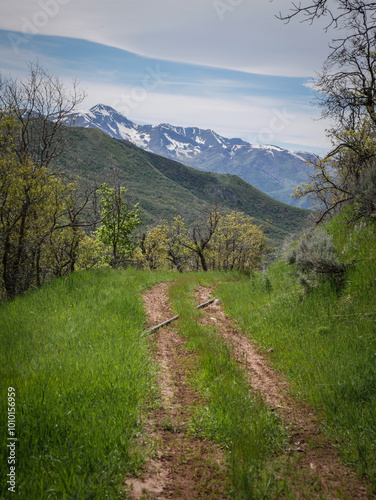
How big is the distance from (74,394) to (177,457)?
5.57 ft

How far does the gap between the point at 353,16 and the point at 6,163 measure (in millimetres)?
10658

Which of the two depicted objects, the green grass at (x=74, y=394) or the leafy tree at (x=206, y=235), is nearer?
the green grass at (x=74, y=394)

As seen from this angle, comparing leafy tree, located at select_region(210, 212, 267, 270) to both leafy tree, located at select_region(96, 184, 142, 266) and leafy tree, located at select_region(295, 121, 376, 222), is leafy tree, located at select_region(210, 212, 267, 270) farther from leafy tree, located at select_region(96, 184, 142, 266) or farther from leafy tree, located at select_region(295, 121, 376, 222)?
leafy tree, located at select_region(295, 121, 376, 222)

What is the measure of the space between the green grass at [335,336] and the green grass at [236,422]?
3.01 ft

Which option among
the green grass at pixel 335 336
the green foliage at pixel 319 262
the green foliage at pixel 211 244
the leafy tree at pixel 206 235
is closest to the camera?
the green grass at pixel 335 336

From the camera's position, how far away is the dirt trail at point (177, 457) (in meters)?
3.01

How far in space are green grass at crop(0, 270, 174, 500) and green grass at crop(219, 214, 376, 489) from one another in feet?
8.85

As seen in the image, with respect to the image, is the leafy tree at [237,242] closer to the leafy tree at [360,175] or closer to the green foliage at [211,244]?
the green foliage at [211,244]

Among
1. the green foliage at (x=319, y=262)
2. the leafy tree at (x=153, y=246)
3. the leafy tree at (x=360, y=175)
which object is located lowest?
the leafy tree at (x=153, y=246)

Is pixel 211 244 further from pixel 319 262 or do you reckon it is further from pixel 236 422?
pixel 236 422

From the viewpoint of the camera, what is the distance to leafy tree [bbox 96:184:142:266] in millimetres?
24266

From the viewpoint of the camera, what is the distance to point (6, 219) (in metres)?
10.4

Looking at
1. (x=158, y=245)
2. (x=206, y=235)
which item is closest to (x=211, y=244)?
(x=158, y=245)

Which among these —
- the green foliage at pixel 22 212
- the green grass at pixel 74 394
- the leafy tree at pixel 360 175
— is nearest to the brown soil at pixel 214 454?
the green grass at pixel 74 394
